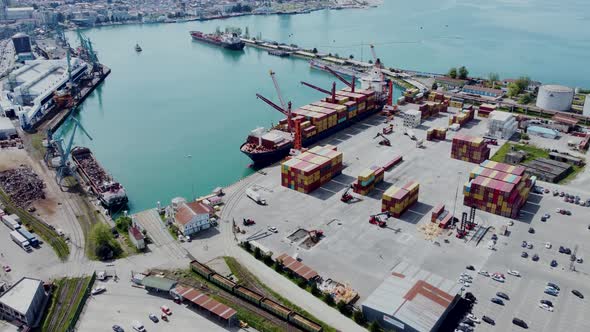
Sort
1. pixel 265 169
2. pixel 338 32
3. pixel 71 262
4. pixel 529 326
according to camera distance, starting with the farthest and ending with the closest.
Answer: pixel 338 32, pixel 265 169, pixel 71 262, pixel 529 326

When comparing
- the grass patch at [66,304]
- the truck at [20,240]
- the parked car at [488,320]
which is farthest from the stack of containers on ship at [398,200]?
the truck at [20,240]

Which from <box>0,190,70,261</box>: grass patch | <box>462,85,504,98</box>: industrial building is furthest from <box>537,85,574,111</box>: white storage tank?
<box>0,190,70,261</box>: grass patch

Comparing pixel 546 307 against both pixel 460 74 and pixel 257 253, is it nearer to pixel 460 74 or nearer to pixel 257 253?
pixel 257 253

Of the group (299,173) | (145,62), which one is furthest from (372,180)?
(145,62)

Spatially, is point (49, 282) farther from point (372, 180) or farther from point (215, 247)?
point (372, 180)

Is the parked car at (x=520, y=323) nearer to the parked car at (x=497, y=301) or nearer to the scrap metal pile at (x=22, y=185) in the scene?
the parked car at (x=497, y=301)

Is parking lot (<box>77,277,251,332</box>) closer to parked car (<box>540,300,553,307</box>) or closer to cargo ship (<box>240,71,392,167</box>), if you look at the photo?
parked car (<box>540,300,553,307</box>)
